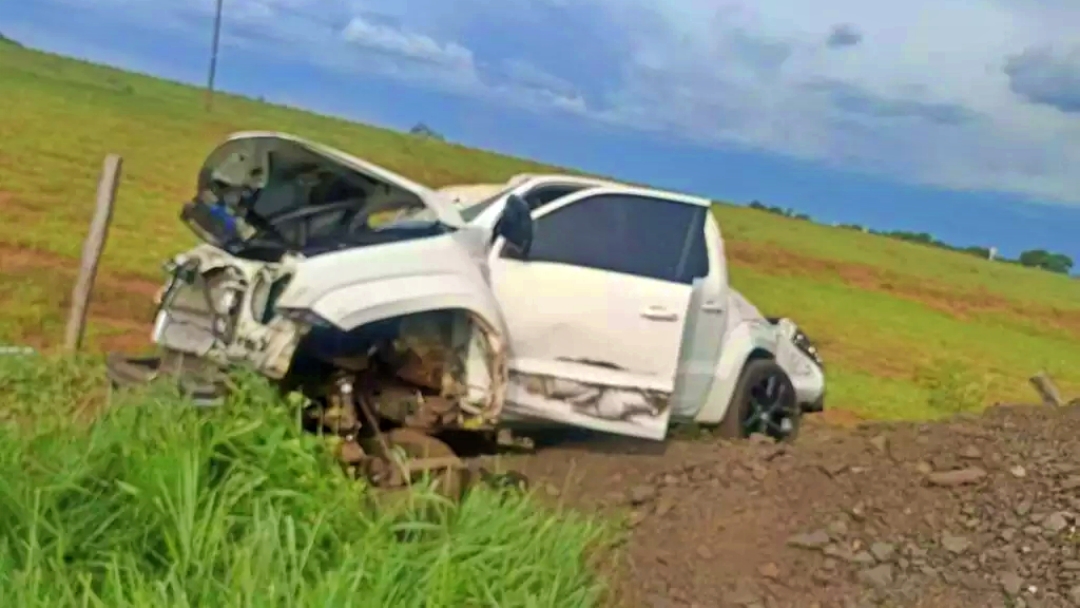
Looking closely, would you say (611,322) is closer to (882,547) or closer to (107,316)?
(882,547)

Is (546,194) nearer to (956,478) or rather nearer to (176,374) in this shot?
(176,374)

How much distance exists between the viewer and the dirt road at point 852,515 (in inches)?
238

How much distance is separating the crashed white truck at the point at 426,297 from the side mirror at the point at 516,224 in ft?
0.04

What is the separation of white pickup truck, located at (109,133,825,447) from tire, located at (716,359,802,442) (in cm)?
68

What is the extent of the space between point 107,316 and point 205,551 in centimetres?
1035

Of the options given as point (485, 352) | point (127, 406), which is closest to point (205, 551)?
point (127, 406)

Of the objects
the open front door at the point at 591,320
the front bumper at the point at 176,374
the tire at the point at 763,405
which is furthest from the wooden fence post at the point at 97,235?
the tire at the point at 763,405

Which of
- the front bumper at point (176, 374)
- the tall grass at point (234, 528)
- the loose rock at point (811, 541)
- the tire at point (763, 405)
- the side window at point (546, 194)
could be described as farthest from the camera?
the tire at point (763, 405)

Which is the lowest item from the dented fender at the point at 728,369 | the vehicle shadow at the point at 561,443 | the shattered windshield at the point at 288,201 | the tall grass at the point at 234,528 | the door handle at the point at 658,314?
the tall grass at the point at 234,528

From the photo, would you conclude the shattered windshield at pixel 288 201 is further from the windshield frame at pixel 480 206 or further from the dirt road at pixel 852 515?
the dirt road at pixel 852 515

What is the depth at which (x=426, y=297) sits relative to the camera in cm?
686

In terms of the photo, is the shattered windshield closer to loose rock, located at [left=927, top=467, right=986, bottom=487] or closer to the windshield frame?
the windshield frame

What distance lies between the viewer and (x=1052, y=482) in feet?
22.5

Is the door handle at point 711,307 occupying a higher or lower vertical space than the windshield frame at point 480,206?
lower
